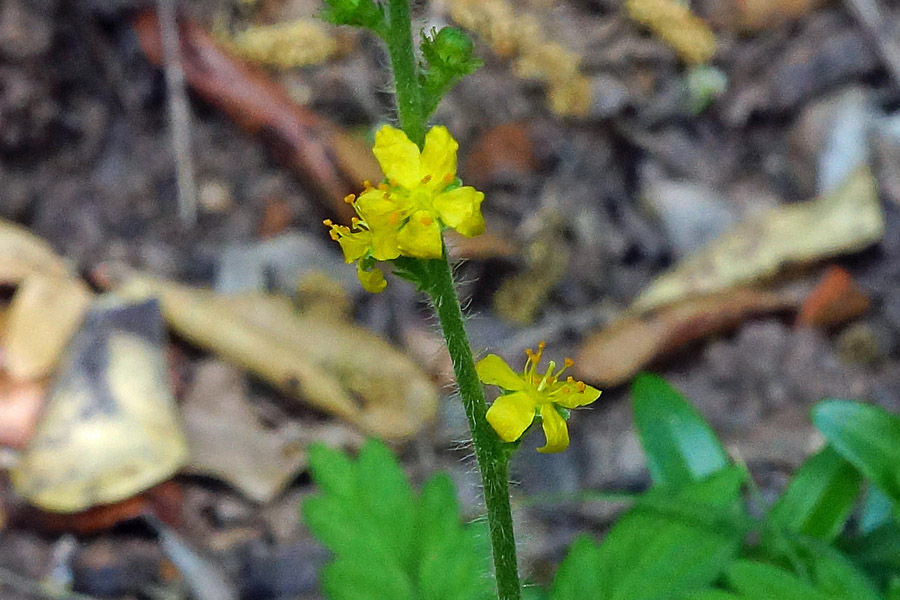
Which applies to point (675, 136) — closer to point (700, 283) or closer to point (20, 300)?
point (700, 283)

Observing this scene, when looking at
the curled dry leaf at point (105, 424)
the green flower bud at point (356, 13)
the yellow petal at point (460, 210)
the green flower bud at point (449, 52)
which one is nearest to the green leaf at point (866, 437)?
the yellow petal at point (460, 210)

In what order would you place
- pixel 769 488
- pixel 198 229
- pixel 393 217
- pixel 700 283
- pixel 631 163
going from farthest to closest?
1. pixel 631 163
2. pixel 198 229
3. pixel 700 283
4. pixel 769 488
5. pixel 393 217

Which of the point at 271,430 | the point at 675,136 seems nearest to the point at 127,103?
the point at 271,430

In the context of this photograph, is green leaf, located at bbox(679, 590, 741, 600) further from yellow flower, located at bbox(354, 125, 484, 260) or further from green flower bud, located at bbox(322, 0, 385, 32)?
green flower bud, located at bbox(322, 0, 385, 32)

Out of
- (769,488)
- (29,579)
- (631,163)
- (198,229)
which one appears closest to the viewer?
(29,579)

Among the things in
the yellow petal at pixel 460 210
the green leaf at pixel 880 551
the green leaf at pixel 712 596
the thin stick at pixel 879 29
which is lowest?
the green leaf at pixel 712 596

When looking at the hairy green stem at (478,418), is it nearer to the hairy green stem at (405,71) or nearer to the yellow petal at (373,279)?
the yellow petal at (373,279)
